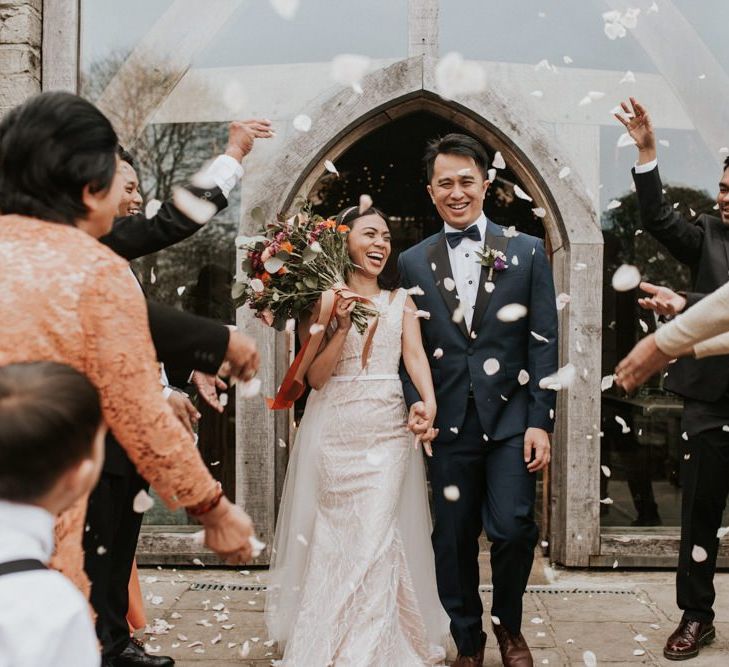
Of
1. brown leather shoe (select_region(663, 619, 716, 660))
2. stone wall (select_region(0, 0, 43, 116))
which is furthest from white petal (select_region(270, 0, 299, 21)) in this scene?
brown leather shoe (select_region(663, 619, 716, 660))

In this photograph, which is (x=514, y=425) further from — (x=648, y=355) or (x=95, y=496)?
(x=95, y=496)

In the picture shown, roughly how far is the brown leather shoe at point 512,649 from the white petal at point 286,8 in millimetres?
3895

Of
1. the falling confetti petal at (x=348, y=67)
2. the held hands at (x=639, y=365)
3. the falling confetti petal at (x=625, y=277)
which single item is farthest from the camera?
the falling confetti petal at (x=625, y=277)

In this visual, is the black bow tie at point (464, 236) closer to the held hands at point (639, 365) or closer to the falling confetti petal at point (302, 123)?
the held hands at point (639, 365)

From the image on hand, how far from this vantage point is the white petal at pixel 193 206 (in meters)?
3.10

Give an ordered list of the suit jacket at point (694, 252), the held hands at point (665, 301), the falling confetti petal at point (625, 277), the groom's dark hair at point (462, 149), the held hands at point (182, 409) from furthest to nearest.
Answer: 1. the falling confetti petal at point (625, 277)
2. the suit jacket at point (694, 252)
3. the groom's dark hair at point (462, 149)
4. the held hands at point (665, 301)
5. the held hands at point (182, 409)

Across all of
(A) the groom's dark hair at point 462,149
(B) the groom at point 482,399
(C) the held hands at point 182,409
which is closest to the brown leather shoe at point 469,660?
(B) the groom at point 482,399

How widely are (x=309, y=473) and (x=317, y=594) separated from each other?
1.78ft

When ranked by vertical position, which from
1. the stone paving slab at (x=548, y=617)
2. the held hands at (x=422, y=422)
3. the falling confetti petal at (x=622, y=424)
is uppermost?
the held hands at (x=422, y=422)

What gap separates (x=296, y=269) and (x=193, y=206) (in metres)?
0.75

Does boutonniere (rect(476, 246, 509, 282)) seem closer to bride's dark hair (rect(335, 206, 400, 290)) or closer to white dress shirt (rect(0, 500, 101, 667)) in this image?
A: bride's dark hair (rect(335, 206, 400, 290))

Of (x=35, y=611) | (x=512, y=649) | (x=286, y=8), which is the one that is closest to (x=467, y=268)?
(x=512, y=649)

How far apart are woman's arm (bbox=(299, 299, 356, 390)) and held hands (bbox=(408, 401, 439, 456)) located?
412 mm

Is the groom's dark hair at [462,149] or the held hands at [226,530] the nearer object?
the held hands at [226,530]
